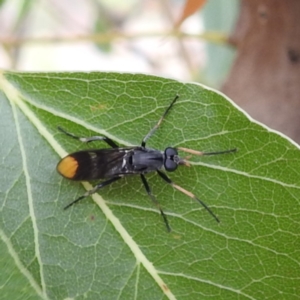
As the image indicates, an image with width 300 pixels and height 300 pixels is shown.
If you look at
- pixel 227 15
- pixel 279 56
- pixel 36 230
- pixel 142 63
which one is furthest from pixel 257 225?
pixel 142 63

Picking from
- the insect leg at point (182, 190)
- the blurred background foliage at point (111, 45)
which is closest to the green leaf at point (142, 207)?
the insect leg at point (182, 190)

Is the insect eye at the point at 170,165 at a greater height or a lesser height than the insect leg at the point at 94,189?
greater

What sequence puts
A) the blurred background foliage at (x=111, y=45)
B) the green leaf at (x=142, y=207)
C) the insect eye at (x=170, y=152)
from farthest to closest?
the blurred background foliage at (x=111, y=45)
the insect eye at (x=170, y=152)
the green leaf at (x=142, y=207)

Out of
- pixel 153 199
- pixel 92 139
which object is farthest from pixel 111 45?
pixel 153 199

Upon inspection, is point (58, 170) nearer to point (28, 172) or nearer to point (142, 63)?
point (28, 172)

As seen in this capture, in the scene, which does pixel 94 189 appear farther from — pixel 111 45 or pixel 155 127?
pixel 111 45

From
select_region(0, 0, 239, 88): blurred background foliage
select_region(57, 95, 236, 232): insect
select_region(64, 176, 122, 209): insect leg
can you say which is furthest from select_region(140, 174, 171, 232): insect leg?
select_region(0, 0, 239, 88): blurred background foliage

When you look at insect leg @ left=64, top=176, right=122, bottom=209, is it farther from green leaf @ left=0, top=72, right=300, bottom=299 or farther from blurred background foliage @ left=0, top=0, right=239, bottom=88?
blurred background foliage @ left=0, top=0, right=239, bottom=88

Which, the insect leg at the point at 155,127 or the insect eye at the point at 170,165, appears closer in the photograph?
the insect leg at the point at 155,127

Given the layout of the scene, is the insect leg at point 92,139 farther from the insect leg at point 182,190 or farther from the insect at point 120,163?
the insect leg at point 182,190
